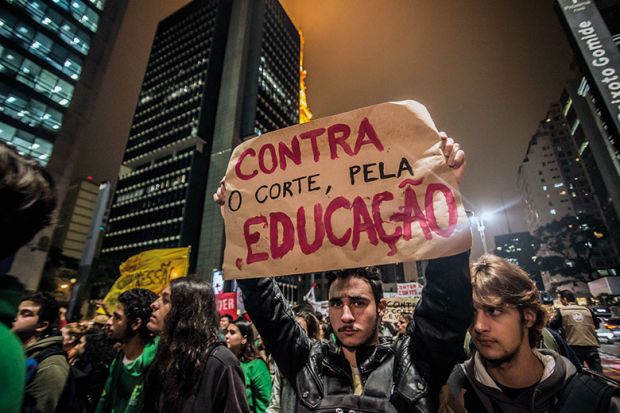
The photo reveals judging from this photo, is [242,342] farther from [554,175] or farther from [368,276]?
[554,175]

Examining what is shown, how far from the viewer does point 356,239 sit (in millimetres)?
1854

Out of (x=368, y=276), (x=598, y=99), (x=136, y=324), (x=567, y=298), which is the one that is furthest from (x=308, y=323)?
(x=598, y=99)

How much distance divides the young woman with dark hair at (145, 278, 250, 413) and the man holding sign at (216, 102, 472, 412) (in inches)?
26.5

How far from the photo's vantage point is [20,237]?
3.69 ft

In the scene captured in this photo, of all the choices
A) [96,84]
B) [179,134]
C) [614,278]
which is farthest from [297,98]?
[614,278]

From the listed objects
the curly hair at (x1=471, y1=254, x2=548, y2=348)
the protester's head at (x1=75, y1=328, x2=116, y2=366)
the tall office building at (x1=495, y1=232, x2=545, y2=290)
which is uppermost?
the tall office building at (x1=495, y1=232, x2=545, y2=290)

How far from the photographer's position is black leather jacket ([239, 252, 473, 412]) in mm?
1646

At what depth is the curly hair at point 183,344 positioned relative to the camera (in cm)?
235

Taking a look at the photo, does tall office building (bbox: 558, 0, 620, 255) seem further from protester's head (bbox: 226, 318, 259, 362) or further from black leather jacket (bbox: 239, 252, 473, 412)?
protester's head (bbox: 226, 318, 259, 362)

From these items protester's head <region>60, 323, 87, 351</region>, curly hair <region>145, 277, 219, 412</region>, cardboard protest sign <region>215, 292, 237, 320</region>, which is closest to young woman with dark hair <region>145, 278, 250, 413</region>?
curly hair <region>145, 277, 219, 412</region>

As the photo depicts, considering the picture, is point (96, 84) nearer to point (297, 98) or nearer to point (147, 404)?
point (147, 404)

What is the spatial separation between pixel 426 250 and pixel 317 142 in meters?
1.09

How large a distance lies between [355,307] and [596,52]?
42.0ft

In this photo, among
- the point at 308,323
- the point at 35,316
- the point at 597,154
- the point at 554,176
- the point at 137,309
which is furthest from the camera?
the point at 554,176
